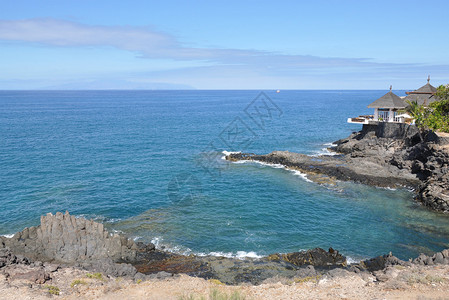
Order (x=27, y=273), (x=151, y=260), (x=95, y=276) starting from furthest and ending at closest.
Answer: (x=151, y=260) < (x=95, y=276) < (x=27, y=273)

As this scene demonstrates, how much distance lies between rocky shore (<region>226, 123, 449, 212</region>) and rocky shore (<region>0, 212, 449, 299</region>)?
56.5 feet

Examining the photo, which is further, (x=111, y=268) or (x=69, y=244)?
(x=69, y=244)

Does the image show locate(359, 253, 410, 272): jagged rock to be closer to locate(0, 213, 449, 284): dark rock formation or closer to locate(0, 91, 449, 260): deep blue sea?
locate(0, 213, 449, 284): dark rock formation

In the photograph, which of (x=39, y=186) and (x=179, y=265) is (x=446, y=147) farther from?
(x=39, y=186)

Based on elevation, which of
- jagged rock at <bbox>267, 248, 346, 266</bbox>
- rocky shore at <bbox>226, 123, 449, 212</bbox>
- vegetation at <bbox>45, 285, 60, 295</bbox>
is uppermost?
rocky shore at <bbox>226, 123, 449, 212</bbox>

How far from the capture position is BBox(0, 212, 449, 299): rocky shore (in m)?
19.8

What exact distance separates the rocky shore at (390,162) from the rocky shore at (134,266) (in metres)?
17.2

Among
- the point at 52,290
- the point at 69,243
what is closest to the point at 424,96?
the point at 69,243

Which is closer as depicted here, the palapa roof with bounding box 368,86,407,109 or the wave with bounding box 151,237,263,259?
the wave with bounding box 151,237,263,259

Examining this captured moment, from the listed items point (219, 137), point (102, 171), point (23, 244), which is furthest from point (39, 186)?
point (219, 137)

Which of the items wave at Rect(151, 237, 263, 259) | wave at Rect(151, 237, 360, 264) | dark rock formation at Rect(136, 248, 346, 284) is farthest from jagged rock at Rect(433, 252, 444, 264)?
wave at Rect(151, 237, 263, 259)

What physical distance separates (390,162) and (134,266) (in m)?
39.9

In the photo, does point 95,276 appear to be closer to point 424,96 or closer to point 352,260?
point 352,260

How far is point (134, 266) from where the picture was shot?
25.2 m
